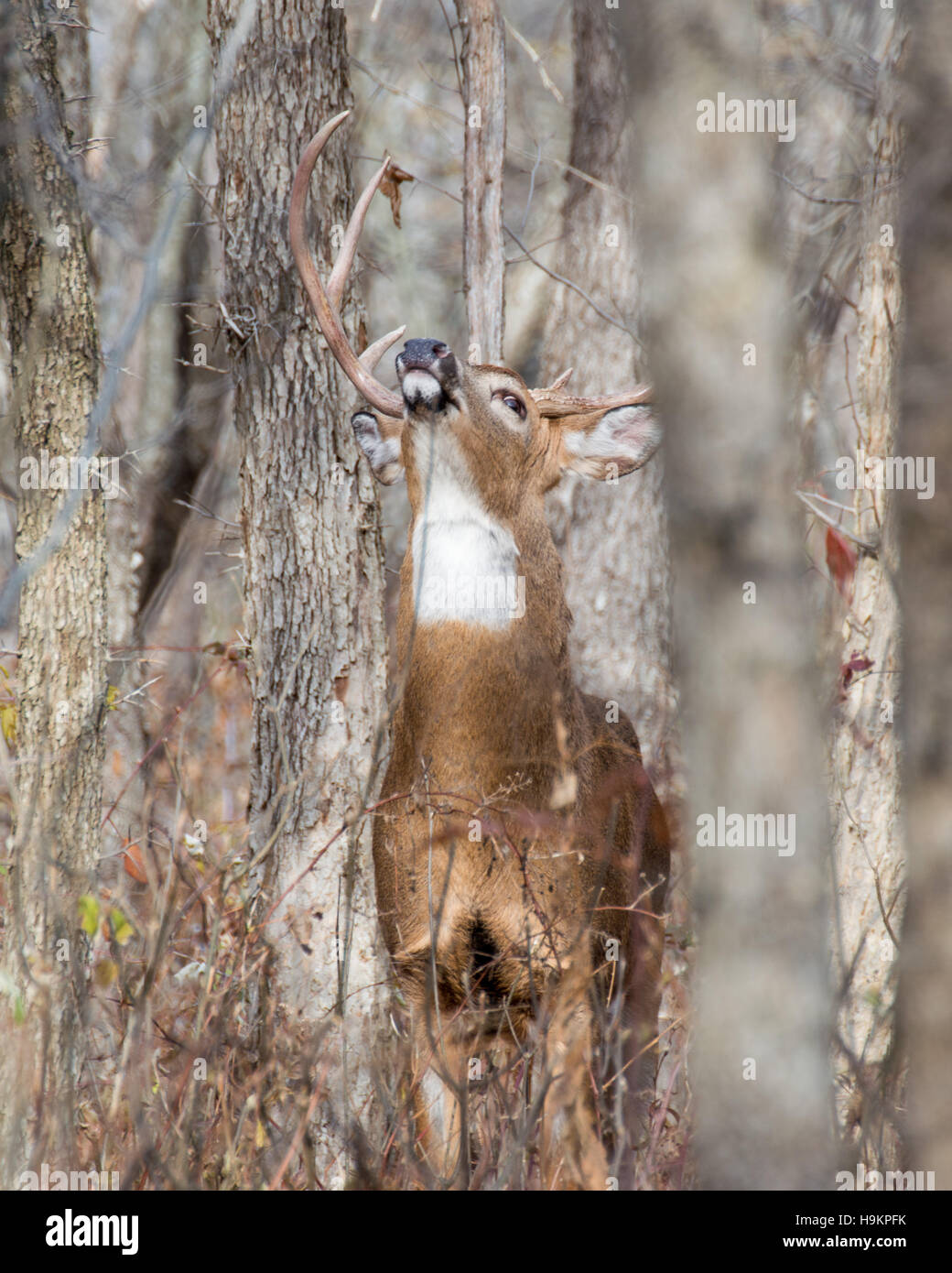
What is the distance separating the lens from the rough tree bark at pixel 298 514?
6.34 meters

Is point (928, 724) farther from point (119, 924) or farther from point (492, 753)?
point (119, 924)

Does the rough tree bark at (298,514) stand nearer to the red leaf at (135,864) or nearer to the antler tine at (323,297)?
the antler tine at (323,297)

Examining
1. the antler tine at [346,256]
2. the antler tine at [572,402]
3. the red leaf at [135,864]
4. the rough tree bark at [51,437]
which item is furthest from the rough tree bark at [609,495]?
the rough tree bark at [51,437]

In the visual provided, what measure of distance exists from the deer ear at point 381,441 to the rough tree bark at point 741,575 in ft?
9.30

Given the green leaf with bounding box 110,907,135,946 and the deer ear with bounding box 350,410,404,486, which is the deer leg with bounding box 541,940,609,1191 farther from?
the deer ear with bounding box 350,410,404,486

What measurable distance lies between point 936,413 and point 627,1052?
3387mm

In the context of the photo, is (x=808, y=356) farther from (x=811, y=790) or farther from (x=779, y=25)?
(x=811, y=790)

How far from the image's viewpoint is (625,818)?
598 cm

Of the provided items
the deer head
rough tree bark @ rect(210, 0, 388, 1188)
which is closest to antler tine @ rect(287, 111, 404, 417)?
the deer head

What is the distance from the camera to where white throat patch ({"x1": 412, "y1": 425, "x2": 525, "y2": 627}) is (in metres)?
5.49

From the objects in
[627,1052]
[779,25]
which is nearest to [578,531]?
[779,25]

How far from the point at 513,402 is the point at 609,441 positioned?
1.56 feet

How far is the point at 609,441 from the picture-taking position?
6047mm

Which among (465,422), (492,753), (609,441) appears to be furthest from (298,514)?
(492,753)
